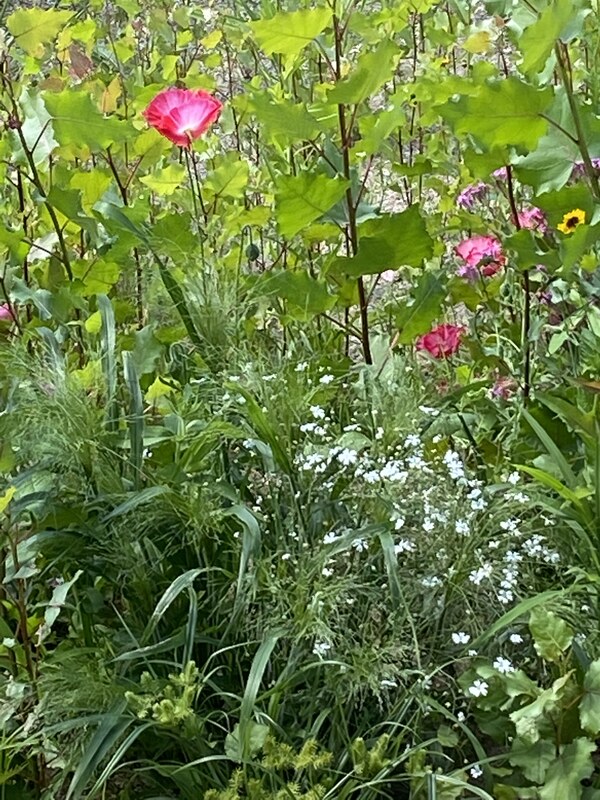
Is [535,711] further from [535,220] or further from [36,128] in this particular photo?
[36,128]

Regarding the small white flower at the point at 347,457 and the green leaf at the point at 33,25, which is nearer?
the small white flower at the point at 347,457

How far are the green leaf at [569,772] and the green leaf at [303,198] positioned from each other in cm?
65

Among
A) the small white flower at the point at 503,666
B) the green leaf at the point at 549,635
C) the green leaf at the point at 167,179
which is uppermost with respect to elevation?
the green leaf at the point at 167,179

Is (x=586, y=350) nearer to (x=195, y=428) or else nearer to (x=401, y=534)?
(x=401, y=534)

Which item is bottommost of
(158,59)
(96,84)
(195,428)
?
(195,428)

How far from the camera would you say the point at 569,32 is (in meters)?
1.08

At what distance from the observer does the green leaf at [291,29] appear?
1198 millimetres

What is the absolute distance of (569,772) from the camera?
3.29 ft

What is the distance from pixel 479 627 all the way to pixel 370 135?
0.60 meters

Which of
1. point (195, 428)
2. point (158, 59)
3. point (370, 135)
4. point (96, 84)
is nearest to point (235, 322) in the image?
point (195, 428)

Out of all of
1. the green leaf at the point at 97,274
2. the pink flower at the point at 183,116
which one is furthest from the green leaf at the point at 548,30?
→ the green leaf at the point at 97,274

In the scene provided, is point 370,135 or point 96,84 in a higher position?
point 96,84

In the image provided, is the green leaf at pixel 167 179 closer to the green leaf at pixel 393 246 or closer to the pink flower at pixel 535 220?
the green leaf at pixel 393 246

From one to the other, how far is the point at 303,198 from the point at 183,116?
0.25 m
